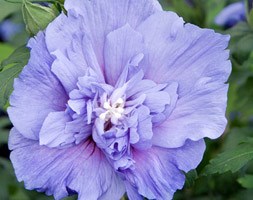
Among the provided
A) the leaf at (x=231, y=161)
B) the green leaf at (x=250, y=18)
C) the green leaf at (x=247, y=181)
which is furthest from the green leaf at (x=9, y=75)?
the green leaf at (x=247, y=181)

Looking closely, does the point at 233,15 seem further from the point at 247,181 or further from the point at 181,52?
the point at 181,52

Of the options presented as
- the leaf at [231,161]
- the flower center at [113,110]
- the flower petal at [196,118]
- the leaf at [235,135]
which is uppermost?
the flower center at [113,110]

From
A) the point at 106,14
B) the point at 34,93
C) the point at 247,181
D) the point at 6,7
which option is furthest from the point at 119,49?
the point at 247,181

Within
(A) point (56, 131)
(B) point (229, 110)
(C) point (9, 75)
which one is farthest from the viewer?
(B) point (229, 110)

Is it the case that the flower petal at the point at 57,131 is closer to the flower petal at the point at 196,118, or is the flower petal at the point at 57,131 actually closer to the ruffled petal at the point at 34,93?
the ruffled petal at the point at 34,93

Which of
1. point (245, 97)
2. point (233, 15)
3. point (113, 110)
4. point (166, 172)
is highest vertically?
point (113, 110)

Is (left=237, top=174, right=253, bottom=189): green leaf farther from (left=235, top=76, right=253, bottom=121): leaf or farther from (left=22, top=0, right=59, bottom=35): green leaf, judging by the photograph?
(left=22, top=0, right=59, bottom=35): green leaf

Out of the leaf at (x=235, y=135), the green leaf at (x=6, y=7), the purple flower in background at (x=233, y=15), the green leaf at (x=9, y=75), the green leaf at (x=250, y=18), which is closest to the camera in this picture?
the green leaf at (x=9, y=75)
